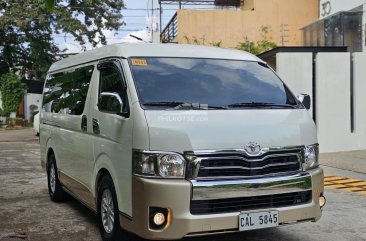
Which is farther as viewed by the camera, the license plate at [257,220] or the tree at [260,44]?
the tree at [260,44]

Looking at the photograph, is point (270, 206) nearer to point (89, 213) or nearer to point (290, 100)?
point (290, 100)

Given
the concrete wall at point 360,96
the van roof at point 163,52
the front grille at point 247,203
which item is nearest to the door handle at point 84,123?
the van roof at point 163,52

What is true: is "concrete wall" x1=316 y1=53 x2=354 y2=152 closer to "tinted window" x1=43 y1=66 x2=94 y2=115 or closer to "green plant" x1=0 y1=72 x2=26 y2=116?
"tinted window" x1=43 y1=66 x2=94 y2=115

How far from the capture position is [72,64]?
7027 mm

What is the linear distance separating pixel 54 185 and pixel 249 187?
416cm

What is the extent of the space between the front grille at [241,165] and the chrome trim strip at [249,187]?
66 mm

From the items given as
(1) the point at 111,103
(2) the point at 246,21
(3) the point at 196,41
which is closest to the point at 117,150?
(1) the point at 111,103

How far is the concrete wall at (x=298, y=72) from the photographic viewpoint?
14555 mm

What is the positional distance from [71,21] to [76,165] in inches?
932

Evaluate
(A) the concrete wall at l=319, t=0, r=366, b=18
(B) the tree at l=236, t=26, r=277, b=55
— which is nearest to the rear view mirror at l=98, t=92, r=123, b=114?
(A) the concrete wall at l=319, t=0, r=366, b=18

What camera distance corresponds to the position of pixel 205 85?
17.2 ft

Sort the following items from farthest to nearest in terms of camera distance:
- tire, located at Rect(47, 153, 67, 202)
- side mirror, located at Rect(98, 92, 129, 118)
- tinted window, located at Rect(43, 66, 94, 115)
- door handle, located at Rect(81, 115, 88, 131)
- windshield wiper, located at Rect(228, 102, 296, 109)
A: 1. tire, located at Rect(47, 153, 67, 202)
2. tinted window, located at Rect(43, 66, 94, 115)
3. door handle, located at Rect(81, 115, 88, 131)
4. windshield wiper, located at Rect(228, 102, 296, 109)
5. side mirror, located at Rect(98, 92, 129, 118)

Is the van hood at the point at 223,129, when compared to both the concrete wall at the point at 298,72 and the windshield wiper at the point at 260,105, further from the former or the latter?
the concrete wall at the point at 298,72

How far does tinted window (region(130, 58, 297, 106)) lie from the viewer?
502 cm
